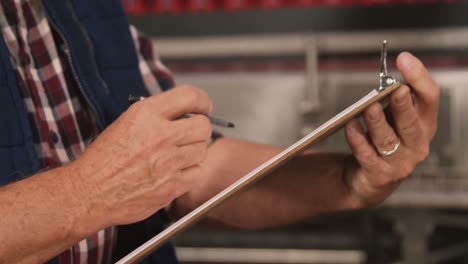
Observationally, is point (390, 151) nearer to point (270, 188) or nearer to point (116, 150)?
point (270, 188)

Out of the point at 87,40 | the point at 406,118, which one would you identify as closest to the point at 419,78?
the point at 406,118

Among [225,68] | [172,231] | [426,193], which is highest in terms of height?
[172,231]

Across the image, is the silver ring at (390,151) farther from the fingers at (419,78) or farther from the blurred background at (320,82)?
the blurred background at (320,82)

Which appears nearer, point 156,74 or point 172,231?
point 172,231

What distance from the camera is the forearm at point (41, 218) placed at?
3.43 ft

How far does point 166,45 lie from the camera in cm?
329

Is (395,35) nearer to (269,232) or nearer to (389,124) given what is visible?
(269,232)

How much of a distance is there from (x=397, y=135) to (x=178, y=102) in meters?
0.35

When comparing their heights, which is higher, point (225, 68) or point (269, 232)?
point (225, 68)

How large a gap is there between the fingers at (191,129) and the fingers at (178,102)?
0.04ft

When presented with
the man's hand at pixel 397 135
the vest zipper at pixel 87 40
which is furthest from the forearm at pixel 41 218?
the man's hand at pixel 397 135

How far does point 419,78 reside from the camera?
3.92 feet

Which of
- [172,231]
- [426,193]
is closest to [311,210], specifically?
[172,231]

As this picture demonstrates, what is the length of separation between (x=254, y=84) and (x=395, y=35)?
60 cm
